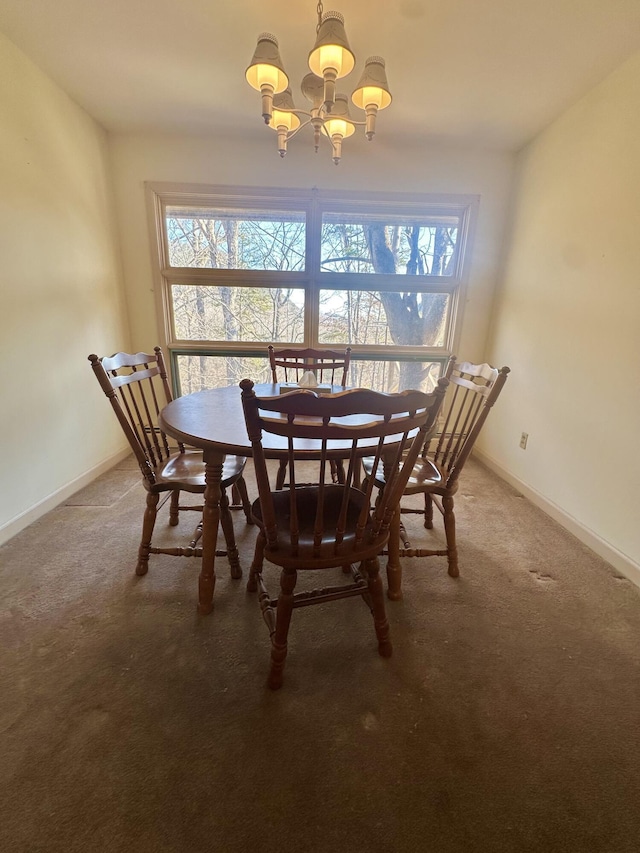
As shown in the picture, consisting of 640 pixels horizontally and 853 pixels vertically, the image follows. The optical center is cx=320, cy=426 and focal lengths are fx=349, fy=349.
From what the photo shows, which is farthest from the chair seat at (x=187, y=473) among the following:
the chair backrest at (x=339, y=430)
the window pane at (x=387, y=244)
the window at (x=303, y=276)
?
the window pane at (x=387, y=244)

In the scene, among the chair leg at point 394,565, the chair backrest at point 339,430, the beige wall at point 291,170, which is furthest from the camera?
the beige wall at point 291,170

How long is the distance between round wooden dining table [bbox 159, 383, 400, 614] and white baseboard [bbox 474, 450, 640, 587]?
3.77 feet

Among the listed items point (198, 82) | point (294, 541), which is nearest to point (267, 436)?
point (294, 541)

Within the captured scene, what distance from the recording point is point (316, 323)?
2.88 m

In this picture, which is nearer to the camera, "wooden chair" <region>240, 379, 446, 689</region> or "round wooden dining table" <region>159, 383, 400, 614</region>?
"wooden chair" <region>240, 379, 446, 689</region>

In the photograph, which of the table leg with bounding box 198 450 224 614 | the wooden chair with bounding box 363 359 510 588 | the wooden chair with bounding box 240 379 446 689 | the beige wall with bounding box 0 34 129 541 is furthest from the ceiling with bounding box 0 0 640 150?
the table leg with bounding box 198 450 224 614

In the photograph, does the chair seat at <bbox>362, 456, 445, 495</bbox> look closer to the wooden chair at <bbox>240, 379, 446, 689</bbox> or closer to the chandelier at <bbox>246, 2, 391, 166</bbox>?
the wooden chair at <bbox>240, 379, 446, 689</bbox>

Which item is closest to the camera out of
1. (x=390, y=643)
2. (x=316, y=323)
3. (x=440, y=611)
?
(x=390, y=643)

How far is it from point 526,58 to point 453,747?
9.35 ft

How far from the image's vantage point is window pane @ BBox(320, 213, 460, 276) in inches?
108

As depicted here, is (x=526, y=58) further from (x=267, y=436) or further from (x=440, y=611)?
(x=440, y=611)

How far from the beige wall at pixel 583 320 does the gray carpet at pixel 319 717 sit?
49cm

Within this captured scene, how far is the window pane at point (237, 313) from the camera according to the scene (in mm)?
2812

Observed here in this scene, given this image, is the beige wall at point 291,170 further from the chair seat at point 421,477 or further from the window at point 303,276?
the chair seat at point 421,477
